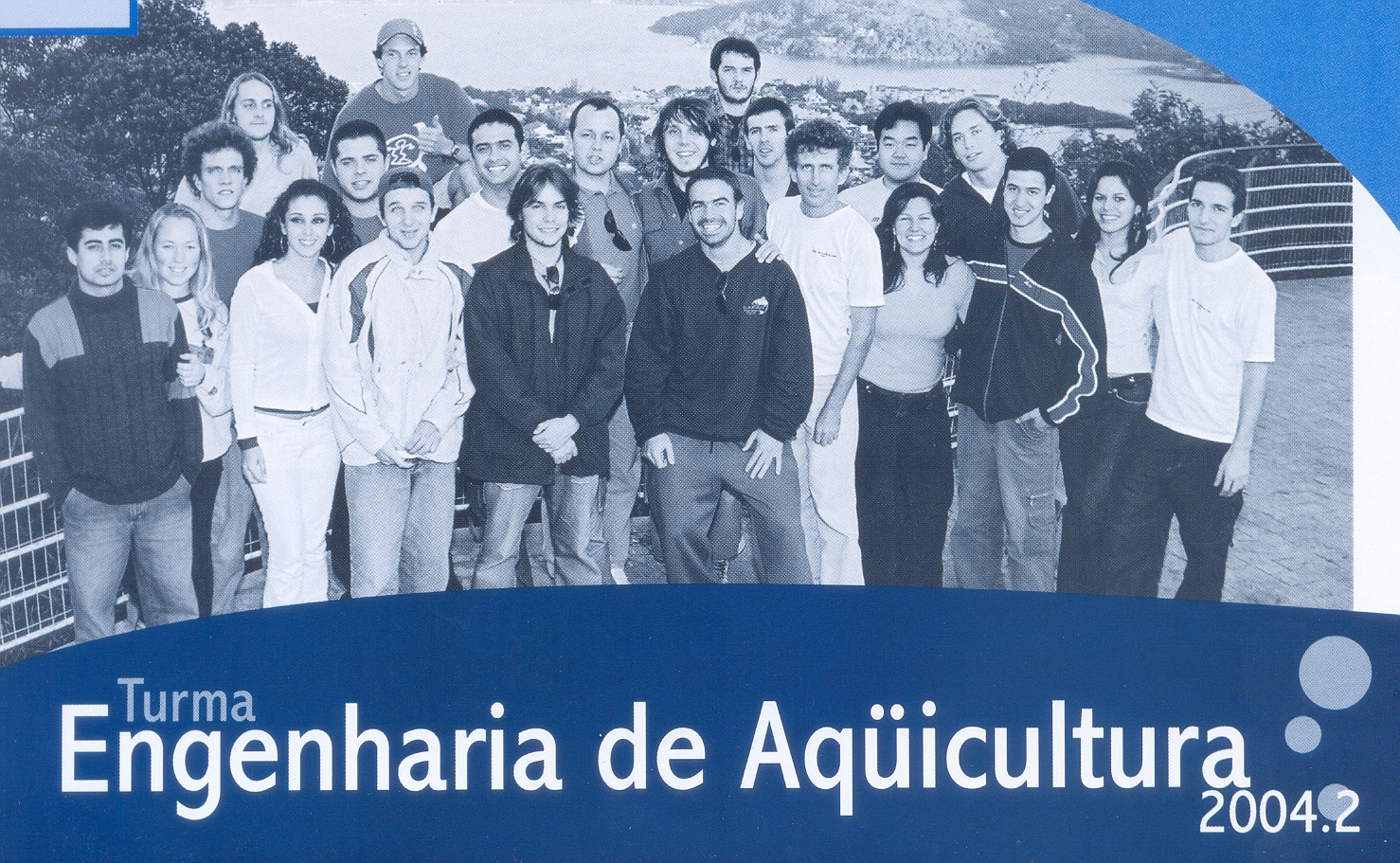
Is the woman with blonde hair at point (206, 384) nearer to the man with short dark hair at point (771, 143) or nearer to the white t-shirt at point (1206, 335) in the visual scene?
the man with short dark hair at point (771, 143)

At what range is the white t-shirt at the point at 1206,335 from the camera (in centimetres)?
326

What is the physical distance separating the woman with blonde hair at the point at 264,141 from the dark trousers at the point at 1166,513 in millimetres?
2208

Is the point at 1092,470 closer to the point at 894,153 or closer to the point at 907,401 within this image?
the point at 907,401

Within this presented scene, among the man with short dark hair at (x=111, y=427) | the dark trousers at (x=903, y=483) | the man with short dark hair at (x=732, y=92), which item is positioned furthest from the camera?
the dark trousers at (x=903, y=483)

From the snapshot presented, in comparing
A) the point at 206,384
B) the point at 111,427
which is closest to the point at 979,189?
the point at 206,384

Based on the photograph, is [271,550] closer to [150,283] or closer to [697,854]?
[150,283]

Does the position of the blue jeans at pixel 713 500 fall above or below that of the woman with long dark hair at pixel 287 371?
below

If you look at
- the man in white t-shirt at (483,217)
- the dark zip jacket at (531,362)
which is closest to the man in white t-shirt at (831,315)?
the dark zip jacket at (531,362)

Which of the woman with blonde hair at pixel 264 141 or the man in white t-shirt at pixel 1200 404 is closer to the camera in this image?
the woman with blonde hair at pixel 264 141

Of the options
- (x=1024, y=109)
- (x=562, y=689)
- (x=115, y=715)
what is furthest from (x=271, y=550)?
(x=1024, y=109)

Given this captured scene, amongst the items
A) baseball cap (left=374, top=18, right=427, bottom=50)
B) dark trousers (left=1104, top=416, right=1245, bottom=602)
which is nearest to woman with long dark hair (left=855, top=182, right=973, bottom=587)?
dark trousers (left=1104, top=416, right=1245, bottom=602)

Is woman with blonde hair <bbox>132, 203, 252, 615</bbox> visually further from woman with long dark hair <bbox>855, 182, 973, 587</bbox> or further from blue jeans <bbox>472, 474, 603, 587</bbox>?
woman with long dark hair <bbox>855, 182, 973, 587</bbox>

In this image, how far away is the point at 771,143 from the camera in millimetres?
3229

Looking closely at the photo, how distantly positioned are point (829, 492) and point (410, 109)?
1413mm
